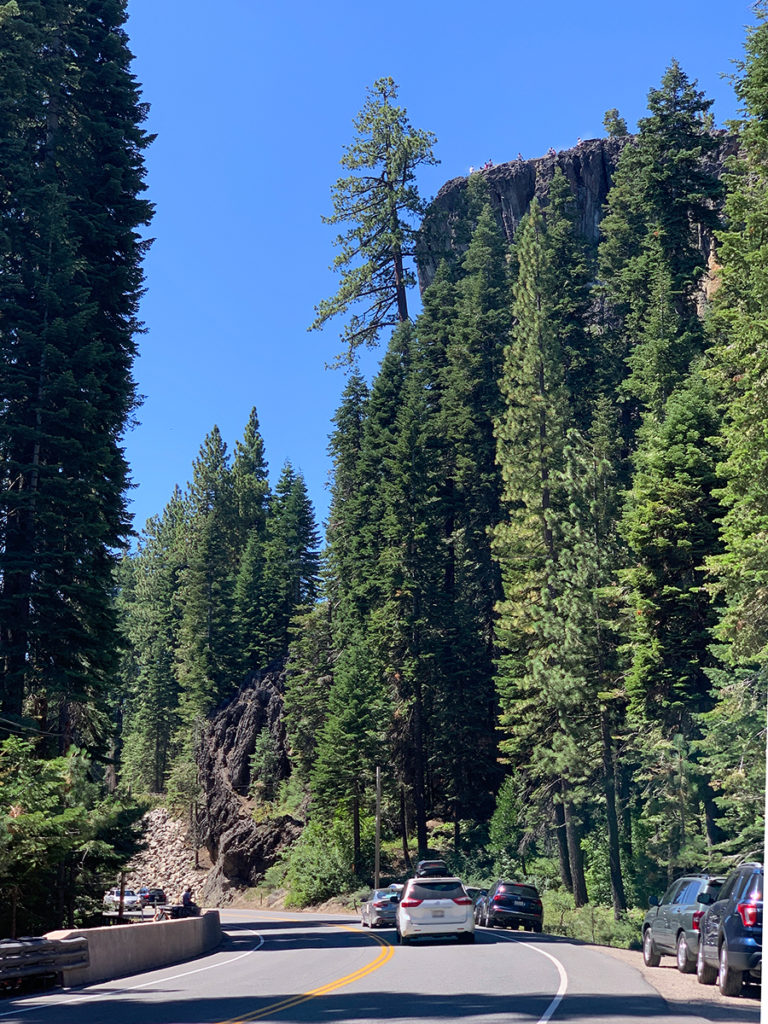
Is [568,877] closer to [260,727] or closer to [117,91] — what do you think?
[260,727]

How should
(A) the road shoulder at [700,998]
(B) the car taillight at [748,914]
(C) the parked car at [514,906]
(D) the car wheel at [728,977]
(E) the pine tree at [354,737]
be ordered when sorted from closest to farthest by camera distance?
1. (A) the road shoulder at [700,998]
2. (B) the car taillight at [748,914]
3. (D) the car wheel at [728,977]
4. (C) the parked car at [514,906]
5. (E) the pine tree at [354,737]

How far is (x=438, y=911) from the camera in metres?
25.0

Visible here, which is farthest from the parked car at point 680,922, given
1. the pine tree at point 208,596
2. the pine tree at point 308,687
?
the pine tree at point 208,596

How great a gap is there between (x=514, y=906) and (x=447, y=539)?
115 feet

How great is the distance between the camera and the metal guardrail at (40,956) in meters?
17.3

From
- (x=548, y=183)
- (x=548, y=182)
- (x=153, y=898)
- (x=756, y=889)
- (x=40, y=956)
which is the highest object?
(x=548, y=182)

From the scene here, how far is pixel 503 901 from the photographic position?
35.0 metres

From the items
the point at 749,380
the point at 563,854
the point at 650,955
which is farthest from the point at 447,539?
the point at 650,955

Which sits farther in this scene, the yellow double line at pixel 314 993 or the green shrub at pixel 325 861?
the green shrub at pixel 325 861

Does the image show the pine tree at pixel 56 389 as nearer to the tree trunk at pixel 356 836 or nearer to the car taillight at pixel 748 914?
the car taillight at pixel 748 914

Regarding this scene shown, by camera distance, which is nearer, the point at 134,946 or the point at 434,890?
the point at 134,946

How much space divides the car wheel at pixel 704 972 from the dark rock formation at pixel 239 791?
5547 centimetres

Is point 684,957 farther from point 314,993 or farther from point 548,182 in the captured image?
point 548,182

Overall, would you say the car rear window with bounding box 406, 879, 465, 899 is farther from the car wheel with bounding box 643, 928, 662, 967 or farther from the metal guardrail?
the metal guardrail
